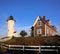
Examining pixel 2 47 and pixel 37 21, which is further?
pixel 37 21

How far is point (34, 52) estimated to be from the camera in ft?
80.5

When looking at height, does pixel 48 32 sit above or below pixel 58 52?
above

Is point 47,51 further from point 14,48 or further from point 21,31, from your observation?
point 21,31

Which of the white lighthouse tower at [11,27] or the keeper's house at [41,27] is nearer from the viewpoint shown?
the keeper's house at [41,27]

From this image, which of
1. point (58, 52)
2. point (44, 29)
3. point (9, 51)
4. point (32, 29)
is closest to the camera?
point (58, 52)

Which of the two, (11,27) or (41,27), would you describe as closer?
(41,27)

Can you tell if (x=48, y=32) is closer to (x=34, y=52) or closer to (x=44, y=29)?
(x=44, y=29)

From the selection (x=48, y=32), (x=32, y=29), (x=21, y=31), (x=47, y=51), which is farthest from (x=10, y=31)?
(x=47, y=51)

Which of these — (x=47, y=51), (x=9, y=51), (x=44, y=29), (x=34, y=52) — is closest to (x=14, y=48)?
(x=9, y=51)

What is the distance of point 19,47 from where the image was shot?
26812mm

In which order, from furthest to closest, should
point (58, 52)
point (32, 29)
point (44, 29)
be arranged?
point (32, 29), point (44, 29), point (58, 52)

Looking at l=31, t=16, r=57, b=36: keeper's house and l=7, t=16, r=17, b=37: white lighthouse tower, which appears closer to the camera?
l=31, t=16, r=57, b=36: keeper's house

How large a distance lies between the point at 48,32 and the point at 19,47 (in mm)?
25909

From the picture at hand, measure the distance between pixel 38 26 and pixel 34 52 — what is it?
1073 inches
